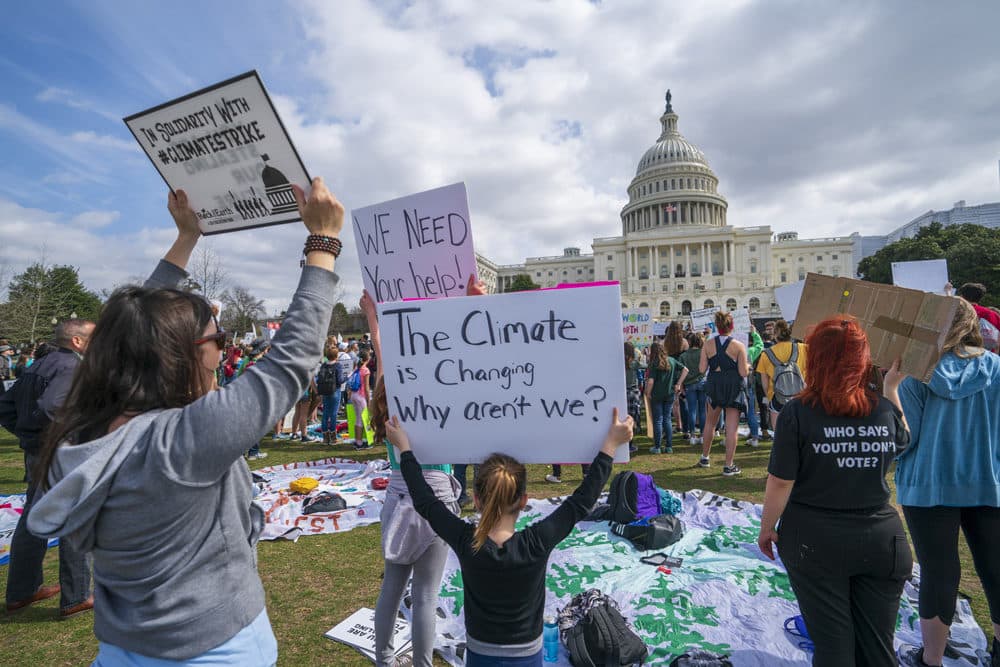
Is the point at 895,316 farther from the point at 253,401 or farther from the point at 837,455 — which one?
the point at 253,401

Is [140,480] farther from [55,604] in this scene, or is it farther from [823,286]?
[55,604]

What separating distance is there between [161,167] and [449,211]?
1.23 meters

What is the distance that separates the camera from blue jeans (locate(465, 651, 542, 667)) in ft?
5.91

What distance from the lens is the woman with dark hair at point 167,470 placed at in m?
1.13

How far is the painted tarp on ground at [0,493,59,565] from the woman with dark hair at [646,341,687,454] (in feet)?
24.0

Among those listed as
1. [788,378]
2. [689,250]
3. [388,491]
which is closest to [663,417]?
[788,378]

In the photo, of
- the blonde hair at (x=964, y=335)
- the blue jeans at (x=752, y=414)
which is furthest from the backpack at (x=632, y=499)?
the blue jeans at (x=752, y=414)

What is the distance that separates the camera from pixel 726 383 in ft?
21.0

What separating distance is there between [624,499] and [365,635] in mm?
2595

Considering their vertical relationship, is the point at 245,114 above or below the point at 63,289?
below

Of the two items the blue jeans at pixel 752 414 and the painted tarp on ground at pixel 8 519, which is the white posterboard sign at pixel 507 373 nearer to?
the painted tarp on ground at pixel 8 519

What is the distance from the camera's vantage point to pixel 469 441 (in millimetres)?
1993

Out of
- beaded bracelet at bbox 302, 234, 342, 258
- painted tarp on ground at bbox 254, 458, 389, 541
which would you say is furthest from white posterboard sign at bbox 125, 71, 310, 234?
painted tarp on ground at bbox 254, 458, 389, 541

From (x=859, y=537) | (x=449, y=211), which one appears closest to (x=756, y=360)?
(x=859, y=537)
